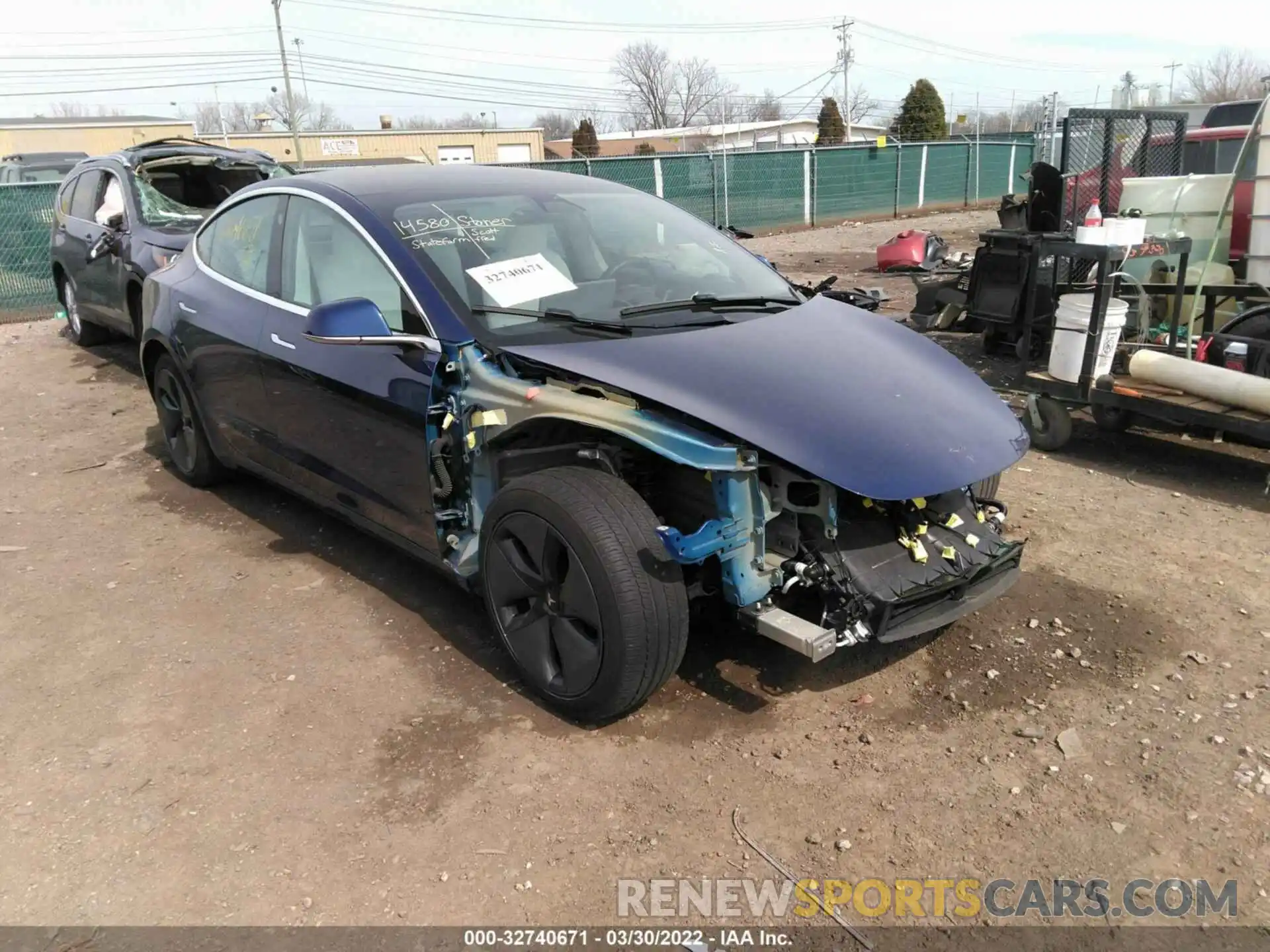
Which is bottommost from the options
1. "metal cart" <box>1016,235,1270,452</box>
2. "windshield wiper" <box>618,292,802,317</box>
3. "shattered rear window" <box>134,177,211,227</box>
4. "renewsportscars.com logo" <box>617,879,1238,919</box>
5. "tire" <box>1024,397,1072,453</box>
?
"renewsportscars.com logo" <box>617,879,1238,919</box>

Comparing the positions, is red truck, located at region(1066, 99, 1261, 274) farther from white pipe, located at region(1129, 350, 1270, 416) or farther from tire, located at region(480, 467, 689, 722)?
tire, located at region(480, 467, 689, 722)

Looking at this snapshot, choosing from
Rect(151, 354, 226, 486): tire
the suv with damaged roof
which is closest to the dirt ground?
Rect(151, 354, 226, 486): tire

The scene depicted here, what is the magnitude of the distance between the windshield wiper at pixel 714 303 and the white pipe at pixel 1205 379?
255cm

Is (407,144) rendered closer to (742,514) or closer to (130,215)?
(130,215)

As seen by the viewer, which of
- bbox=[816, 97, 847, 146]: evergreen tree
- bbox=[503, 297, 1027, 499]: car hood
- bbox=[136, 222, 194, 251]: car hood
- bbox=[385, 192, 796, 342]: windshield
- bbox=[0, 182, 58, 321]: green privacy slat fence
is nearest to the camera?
bbox=[503, 297, 1027, 499]: car hood

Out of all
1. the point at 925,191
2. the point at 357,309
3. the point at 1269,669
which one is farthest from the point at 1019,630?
the point at 925,191

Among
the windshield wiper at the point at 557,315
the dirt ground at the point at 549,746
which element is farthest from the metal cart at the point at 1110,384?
the windshield wiper at the point at 557,315

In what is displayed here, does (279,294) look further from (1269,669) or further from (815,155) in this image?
(815,155)

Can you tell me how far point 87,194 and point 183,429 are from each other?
186 inches

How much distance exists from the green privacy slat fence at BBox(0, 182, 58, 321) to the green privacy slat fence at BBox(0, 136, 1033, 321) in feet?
0.03

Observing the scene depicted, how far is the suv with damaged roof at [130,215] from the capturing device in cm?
775

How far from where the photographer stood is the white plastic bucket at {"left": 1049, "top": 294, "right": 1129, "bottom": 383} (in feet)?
17.8

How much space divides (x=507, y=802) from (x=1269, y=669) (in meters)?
2.68

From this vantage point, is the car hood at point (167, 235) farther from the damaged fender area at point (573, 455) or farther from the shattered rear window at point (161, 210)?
the damaged fender area at point (573, 455)
